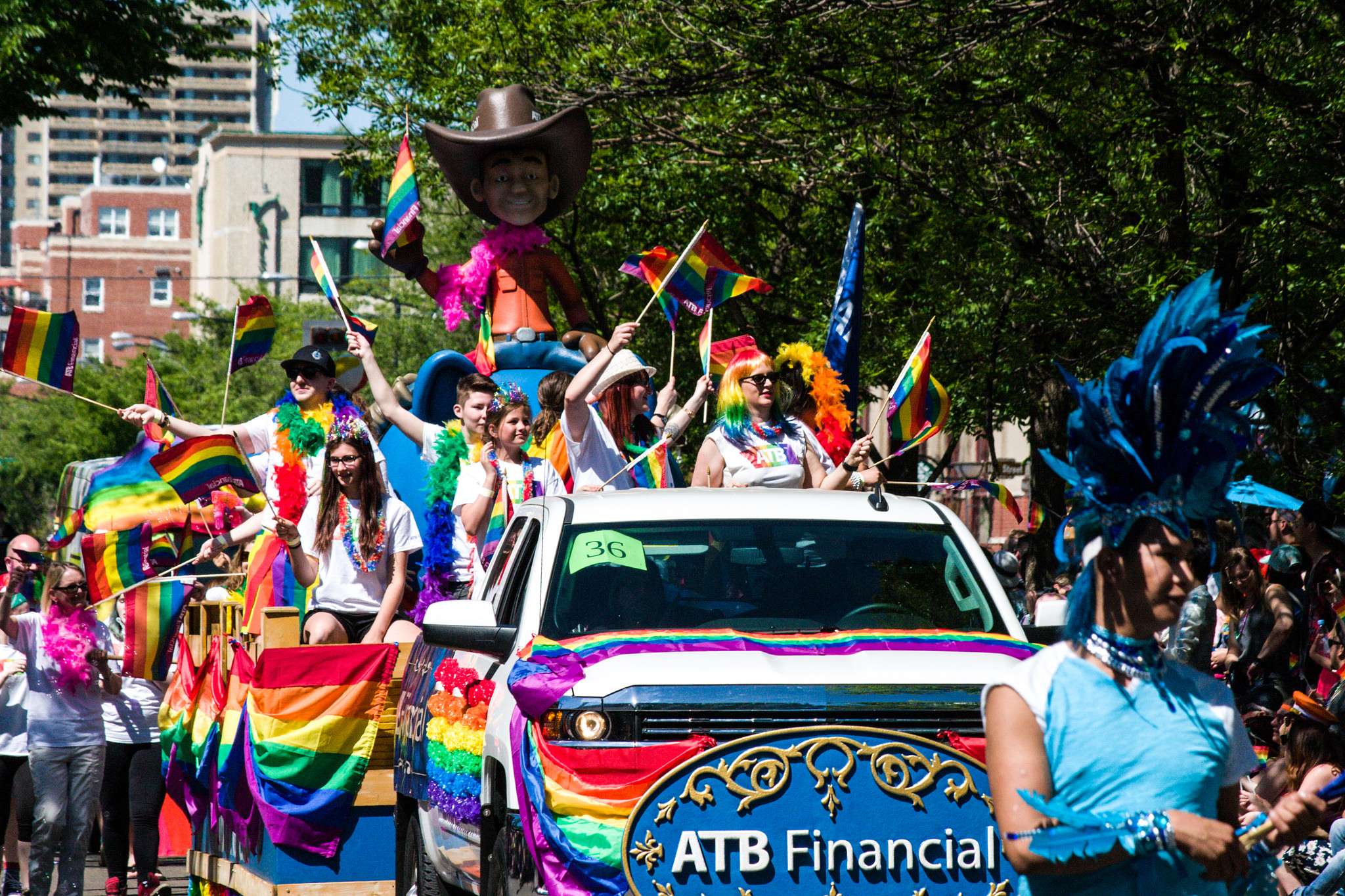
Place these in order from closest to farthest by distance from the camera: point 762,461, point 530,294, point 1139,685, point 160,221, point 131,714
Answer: point 1139,685 < point 762,461 < point 530,294 < point 131,714 < point 160,221

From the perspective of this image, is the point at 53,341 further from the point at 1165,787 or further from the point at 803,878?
the point at 1165,787

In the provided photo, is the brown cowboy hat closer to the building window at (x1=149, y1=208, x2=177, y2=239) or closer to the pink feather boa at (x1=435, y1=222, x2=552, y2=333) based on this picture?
the pink feather boa at (x1=435, y1=222, x2=552, y2=333)

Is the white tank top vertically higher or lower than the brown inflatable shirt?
lower

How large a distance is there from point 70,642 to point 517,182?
12.1ft

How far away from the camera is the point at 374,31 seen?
81.3 feet

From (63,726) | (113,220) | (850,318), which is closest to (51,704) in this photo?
(63,726)

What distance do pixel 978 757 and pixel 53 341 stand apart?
7.32 meters

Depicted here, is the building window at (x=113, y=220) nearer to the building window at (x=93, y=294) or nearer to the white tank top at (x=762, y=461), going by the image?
the building window at (x=93, y=294)

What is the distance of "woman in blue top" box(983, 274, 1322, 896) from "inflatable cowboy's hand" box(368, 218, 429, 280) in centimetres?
809

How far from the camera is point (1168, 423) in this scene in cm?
370

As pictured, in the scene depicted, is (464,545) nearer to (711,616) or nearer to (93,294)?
(711,616)

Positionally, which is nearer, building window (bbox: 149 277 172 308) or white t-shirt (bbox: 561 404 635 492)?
white t-shirt (bbox: 561 404 635 492)

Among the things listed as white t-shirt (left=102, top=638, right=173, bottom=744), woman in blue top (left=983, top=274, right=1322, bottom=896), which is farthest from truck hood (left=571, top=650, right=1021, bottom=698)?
white t-shirt (left=102, top=638, right=173, bottom=744)

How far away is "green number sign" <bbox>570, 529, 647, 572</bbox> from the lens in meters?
6.57
